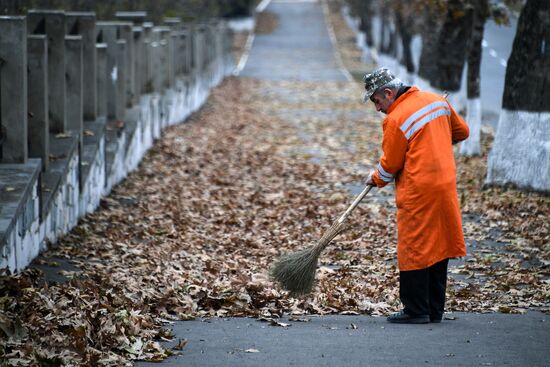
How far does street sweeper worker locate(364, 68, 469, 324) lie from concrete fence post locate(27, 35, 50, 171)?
3.61 m

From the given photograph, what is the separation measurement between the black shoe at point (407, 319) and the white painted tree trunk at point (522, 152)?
18.0 ft

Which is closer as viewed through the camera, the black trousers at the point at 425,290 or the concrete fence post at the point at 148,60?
the black trousers at the point at 425,290

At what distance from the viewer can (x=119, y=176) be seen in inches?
544

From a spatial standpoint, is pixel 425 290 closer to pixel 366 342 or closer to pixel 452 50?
pixel 366 342

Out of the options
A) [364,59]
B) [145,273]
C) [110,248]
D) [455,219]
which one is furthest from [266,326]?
[364,59]

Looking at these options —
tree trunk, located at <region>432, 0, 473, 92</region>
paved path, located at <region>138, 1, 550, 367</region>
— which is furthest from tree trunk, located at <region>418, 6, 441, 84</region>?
paved path, located at <region>138, 1, 550, 367</region>

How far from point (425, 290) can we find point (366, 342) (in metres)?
0.99

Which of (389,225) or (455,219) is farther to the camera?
(389,225)

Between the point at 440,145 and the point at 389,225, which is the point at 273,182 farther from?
the point at 440,145

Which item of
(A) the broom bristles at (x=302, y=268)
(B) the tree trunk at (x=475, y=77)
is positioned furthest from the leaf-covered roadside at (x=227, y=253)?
(B) the tree trunk at (x=475, y=77)

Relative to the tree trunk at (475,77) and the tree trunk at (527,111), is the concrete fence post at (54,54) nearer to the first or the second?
the tree trunk at (527,111)

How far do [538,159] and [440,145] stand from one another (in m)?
5.70

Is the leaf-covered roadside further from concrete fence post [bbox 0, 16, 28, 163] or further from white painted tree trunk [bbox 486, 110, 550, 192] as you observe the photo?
concrete fence post [bbox 0, 16, 28, 163]

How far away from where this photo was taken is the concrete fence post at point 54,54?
10.5 meters
